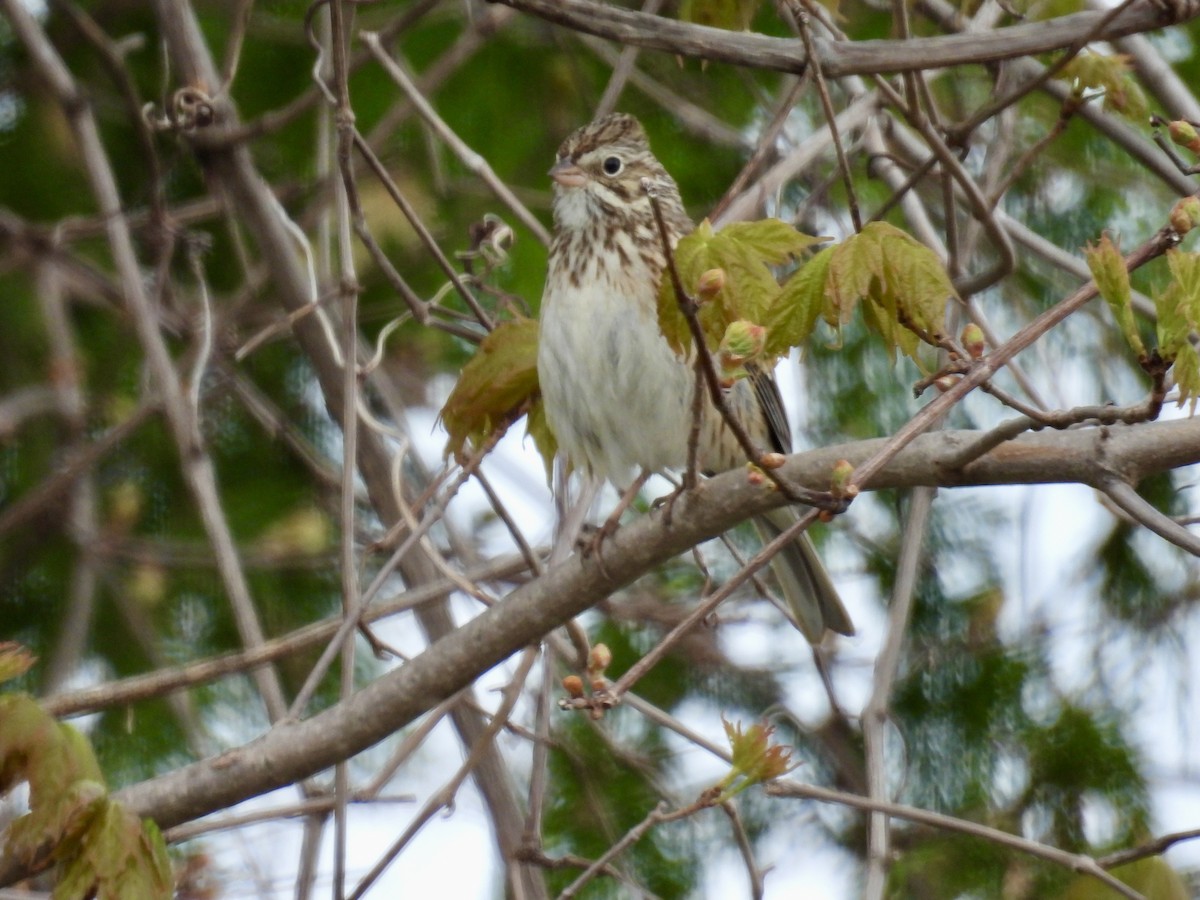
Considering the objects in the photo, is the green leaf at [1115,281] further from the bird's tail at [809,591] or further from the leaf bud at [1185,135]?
the bird's tail at [809,591]

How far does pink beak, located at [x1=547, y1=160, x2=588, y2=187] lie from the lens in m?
4.00

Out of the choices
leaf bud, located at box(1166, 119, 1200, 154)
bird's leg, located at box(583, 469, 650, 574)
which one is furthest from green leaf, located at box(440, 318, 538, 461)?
leaf bud, located at box(1166, 119, 1200, 154)

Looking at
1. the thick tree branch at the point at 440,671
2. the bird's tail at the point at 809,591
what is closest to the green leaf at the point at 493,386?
the thick tree branch at the point at 440,671

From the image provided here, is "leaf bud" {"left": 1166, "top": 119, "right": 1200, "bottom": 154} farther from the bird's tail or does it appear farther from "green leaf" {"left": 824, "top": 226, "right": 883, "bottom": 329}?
the bird's tail

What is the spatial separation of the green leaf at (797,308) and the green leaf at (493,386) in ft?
3.56

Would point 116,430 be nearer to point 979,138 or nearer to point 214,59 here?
point 214,59

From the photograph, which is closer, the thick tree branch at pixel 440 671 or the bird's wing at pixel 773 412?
the thick tree branch at pixel 440 671

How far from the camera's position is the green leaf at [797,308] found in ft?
7.92

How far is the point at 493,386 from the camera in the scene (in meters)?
3.58

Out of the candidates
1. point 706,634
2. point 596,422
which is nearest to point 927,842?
point 706,634

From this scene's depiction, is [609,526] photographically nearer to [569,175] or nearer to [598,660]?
[598,660]

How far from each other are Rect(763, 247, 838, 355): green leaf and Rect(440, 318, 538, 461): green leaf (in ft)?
3.56

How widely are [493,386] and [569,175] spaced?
2.22 feet

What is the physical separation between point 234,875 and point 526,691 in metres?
0.89
